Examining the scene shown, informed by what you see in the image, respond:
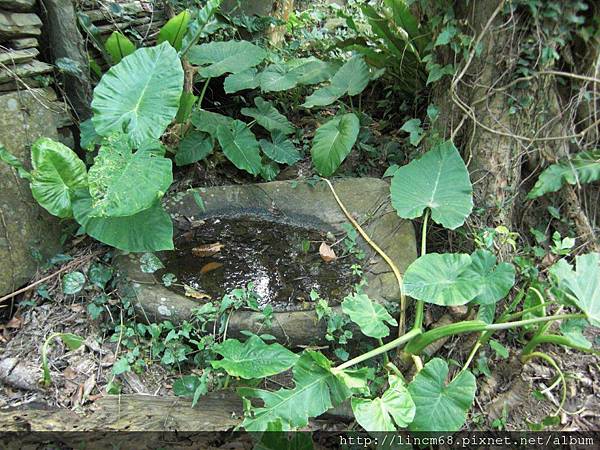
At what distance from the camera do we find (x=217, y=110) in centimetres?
339

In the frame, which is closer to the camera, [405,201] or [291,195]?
[405,201]

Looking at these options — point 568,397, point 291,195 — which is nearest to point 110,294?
point 291,195

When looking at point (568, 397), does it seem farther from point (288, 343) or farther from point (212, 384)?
point (212, 384)

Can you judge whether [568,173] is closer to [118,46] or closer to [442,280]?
[442,280]

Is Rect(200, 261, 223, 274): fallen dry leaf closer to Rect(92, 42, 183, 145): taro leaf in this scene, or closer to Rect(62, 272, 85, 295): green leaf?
Rect(62, 272, 85, 295): green leaf

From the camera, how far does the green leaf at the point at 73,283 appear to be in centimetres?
220

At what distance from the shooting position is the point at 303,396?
1639mm

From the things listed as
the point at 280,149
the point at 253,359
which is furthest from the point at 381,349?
the point at 280,149

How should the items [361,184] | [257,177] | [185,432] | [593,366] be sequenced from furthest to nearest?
[257,177] < [361,184] < [593,366] < [185,432]

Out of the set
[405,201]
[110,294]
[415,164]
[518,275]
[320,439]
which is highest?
[415,164]

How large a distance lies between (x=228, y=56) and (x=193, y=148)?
62 cm

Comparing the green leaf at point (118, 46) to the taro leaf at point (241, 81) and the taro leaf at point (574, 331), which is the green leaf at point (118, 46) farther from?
the taro leaf at point (574, 331)

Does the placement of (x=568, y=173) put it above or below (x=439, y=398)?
above

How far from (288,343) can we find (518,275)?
3.64ft
